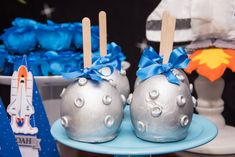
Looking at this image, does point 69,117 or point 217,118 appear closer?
point 69,117

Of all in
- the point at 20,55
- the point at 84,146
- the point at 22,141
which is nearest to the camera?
the point at 84,146

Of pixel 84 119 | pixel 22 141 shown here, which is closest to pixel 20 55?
pixel 22 141

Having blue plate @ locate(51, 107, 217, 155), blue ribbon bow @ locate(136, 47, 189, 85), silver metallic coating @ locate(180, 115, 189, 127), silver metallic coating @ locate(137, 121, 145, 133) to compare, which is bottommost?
blue plate @ locate(51, 107, 217, 155)

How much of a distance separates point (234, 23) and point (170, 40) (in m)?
0.21

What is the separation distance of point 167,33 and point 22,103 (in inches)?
8.6

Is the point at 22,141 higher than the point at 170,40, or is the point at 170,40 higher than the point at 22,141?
the point at 170,40

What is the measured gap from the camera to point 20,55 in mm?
673

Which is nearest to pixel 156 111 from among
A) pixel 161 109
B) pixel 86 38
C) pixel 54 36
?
pixel 161 109

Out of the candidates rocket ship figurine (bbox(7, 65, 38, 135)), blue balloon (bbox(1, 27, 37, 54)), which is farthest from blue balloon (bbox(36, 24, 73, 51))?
rocket ship figurine (bbox(7, 65, 38, 135))

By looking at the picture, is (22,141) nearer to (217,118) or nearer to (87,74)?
(87,74)

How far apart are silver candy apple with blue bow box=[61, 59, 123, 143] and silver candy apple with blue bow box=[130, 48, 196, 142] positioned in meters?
0.03

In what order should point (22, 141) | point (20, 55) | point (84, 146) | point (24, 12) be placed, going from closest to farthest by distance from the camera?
1. point (84, 146)
2. point (22, 141)
3. point (20, 55)
4. point (24, 12)

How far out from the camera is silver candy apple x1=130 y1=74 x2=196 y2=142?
43 cm

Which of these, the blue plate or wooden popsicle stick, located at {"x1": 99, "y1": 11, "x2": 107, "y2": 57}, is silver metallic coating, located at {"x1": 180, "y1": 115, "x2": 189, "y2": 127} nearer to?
the blue plate
